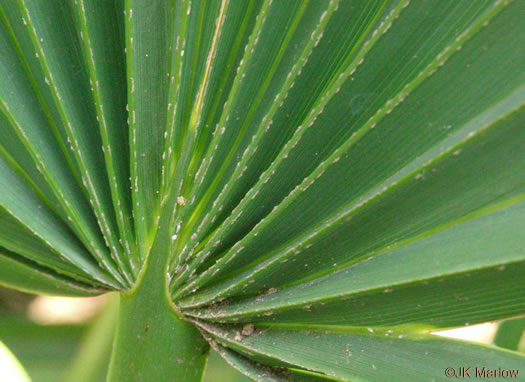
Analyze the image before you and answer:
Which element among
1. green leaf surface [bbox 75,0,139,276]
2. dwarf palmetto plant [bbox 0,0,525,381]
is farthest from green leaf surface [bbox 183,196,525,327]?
green leaf surface [bbox 75,0,139,276]

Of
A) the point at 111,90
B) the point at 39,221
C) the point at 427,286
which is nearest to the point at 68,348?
the point at 39,221

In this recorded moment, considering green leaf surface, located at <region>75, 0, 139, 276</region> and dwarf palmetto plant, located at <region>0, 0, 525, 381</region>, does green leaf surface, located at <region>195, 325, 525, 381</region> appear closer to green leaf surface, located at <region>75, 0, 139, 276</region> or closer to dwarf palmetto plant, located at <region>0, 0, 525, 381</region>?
dwarf palmetto plant, located at <region>0, 0, 525, 381</region>

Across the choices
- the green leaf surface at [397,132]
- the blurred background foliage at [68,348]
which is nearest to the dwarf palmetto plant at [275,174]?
the green leaf surface at [397,132]

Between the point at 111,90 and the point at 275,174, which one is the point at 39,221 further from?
the point at 275,174

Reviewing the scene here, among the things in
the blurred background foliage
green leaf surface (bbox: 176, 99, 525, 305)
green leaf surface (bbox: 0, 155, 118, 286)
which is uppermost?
green leaf surface (bbox: 176, 99, 525, 305)

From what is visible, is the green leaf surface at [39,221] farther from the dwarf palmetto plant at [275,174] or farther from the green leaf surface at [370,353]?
the green leaf surface at [370,353]

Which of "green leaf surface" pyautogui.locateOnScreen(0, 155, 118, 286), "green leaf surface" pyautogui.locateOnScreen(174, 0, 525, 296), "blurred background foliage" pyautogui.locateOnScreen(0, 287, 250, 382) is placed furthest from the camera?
"blurred background foliage" pyautogui.locateOnScreen(0, 287, 250, 382)

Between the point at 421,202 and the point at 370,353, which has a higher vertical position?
the point at 421,202

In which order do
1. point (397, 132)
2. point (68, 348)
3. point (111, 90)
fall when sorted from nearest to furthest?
point (397, 132) < point (111, 90) < point (68, 348)

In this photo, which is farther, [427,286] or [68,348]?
[68,348]
